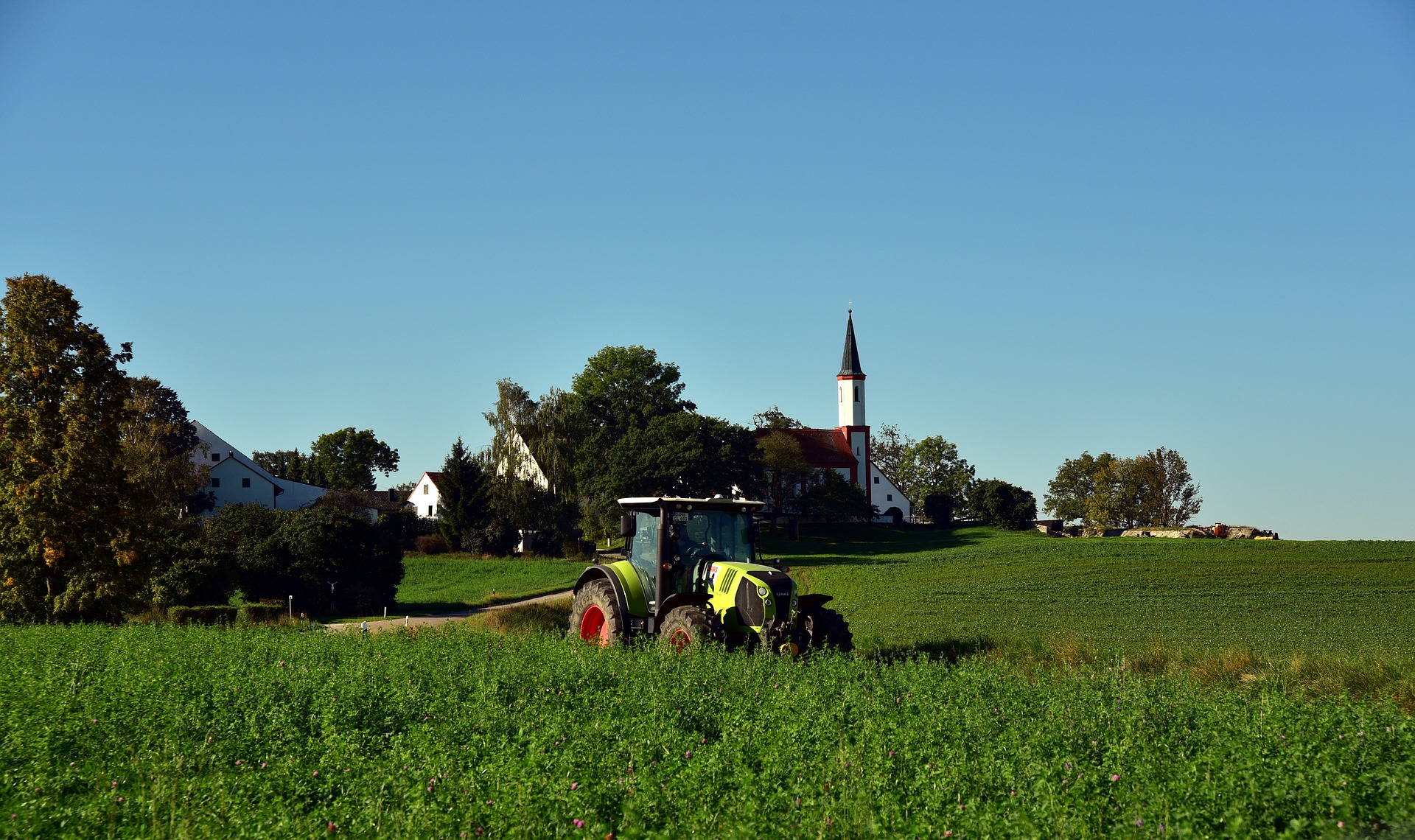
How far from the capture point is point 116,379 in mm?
24047

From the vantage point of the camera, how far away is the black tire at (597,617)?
14.7 meters

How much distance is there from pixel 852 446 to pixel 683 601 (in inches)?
2911

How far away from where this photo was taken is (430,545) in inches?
2346

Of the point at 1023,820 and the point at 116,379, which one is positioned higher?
the point at 116,379

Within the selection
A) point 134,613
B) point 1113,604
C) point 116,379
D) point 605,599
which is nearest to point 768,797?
point 605,599

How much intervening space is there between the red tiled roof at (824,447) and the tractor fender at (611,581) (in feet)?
213

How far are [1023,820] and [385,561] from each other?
112 ft

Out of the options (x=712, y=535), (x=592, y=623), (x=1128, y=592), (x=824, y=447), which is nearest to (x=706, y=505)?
(x=712, y=535)

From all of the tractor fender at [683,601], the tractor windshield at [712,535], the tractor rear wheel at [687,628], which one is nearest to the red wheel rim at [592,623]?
the tractor windshield at [712,535]

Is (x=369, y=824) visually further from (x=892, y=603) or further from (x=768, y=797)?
(x=892, y=603)

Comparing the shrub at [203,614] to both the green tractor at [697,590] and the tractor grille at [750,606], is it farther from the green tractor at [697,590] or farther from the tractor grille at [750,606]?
the tractor grille at [750,606]

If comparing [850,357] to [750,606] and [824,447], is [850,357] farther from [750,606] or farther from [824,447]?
[750,606]

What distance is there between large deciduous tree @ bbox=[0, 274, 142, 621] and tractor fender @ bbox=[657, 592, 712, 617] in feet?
49.2

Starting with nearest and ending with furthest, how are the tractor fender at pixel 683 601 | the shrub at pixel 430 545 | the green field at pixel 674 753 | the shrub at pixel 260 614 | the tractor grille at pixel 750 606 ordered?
the green field at pixel 674 753 < the tractor grille at pixel 750 606 < the tractor fender at pixel 683 601 < the shrub at pixel 260 614 < the shrub at pixel 430 545
